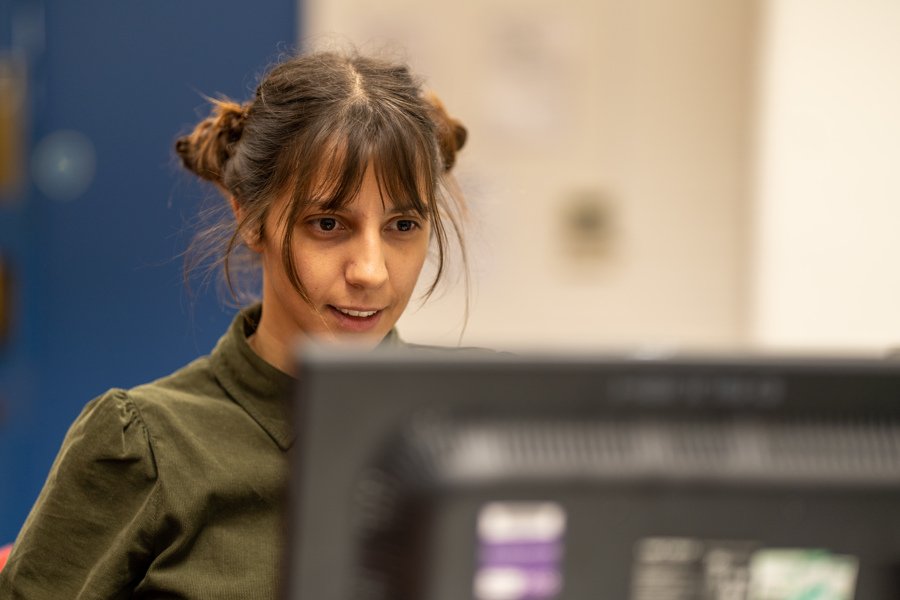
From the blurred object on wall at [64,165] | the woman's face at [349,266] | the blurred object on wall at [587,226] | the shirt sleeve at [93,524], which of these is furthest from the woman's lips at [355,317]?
the blurred object on wall at [64,165]

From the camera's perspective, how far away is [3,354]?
3027 millimetres

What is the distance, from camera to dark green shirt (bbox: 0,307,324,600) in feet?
3.71

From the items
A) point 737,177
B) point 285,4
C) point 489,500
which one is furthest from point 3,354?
point 489,500

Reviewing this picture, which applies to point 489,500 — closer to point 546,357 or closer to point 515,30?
point 546,357

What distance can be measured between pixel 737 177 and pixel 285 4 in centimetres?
130

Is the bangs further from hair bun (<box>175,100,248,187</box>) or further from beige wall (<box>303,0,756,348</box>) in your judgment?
beige wall (<box>303,0,756,348</box>)

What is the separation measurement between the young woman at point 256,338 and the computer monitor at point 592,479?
23.7 inches

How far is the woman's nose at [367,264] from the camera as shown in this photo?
1223 mm

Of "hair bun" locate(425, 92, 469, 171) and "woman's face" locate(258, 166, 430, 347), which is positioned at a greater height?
"hair bun" locate(425, 92, 469, 171)

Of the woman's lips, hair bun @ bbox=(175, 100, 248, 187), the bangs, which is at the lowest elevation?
the woman's lips

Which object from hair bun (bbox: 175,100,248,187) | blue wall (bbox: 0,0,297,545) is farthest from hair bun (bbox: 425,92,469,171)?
blue wall (bbox: 0,0,297,545)

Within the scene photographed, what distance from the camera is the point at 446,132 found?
1440 millimetres

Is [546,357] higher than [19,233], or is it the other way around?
[19,233]

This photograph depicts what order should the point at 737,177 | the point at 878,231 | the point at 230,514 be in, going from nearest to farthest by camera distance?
the point at 230,514, the point at 878,231, the point at 737,177
